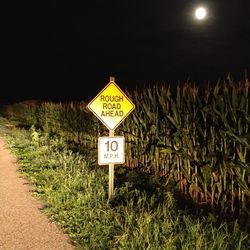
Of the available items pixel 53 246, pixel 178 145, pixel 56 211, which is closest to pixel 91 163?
pixel 178 145

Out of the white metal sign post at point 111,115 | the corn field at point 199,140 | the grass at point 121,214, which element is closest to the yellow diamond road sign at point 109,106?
the white metal sign post at point 111,115

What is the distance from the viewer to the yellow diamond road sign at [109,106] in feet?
24.9

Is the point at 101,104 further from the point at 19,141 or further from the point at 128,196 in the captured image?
the point at 19,141

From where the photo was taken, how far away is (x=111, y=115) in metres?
7.66

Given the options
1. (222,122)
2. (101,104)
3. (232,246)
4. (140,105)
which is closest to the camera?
(232,246)

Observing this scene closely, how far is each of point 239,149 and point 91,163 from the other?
4.41 meters

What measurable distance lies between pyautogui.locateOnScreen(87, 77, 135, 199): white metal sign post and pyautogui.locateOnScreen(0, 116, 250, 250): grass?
0.59 m

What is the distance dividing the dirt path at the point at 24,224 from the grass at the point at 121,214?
0.16 metres

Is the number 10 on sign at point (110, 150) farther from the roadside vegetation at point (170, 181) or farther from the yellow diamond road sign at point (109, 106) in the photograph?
the roadside vegetation at point (170, 181)

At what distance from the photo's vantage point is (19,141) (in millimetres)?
15883

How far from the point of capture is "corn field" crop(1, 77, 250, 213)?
767 centimetres

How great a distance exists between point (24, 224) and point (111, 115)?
2.15 m

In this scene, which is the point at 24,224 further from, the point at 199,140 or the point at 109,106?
the point at 199,140

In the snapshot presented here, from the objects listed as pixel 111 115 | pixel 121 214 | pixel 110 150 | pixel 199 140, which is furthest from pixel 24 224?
pixel 199 140
